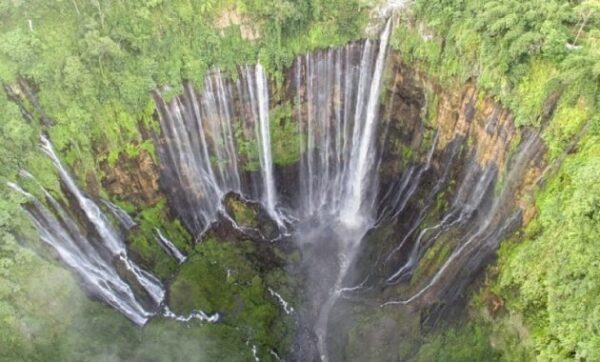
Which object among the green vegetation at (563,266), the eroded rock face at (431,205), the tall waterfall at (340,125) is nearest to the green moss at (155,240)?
the tall waterfall at (340,125)

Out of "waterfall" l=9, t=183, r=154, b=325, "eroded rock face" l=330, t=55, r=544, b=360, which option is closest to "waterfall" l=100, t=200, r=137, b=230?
"waterfall" l=9, t=183, r=154, b=325

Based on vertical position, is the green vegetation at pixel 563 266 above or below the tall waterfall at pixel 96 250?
above

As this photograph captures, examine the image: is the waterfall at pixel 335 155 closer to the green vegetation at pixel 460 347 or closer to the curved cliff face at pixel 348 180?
the curved cliff face at pixel 348 180

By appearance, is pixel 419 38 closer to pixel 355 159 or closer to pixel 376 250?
pixel 355 159

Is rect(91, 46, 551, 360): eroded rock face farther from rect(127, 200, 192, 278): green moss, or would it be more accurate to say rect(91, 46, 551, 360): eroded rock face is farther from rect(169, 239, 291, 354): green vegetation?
rect(169, 239, 291, 354): green vegetation

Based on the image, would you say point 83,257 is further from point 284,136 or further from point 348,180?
point 348,180
